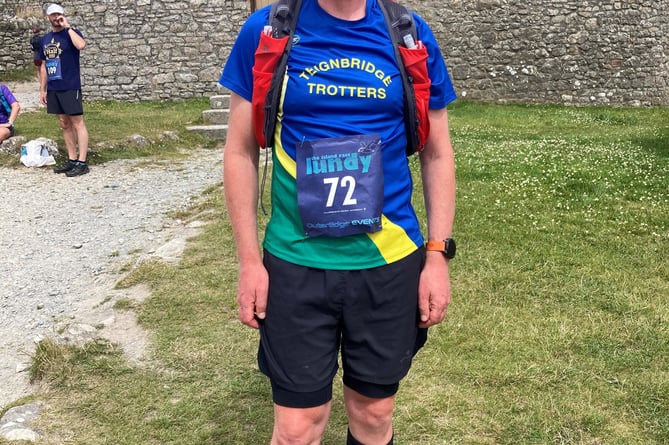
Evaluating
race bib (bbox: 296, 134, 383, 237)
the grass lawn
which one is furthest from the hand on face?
race bib (bbox: 296, 134, 383, 237)

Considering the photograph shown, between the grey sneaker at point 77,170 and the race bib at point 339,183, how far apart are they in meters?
6.68

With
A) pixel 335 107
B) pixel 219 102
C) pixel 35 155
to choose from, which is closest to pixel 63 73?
pixel 35 155

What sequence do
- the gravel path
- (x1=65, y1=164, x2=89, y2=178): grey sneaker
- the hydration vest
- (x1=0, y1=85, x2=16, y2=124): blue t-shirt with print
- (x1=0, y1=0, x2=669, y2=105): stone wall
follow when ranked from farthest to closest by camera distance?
(x1=0, y1=0, x2=669, y2=105): stone wall, (x1=0, y1=85, x2=16, y2=124): blue t-shirt with print, (x1=65, y1=164, x2=89, y2=178): grey sneaker, the gravel path, the hydration vest

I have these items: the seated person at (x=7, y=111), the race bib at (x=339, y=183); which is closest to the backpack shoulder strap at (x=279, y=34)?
the race bib at (x=339, y=183)

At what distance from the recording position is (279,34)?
1.69 metres

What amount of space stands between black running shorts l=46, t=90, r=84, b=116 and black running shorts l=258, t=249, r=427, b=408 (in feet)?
21.3

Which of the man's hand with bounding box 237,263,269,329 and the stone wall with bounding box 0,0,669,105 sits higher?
the man's hand with bounding box 237,263,269,329

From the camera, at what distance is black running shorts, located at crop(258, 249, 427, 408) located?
176 centimetres

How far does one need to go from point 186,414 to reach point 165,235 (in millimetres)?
2777

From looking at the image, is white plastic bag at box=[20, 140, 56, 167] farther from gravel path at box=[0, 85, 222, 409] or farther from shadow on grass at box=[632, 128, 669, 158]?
shadow on grass at box=[632, 128, 669, 158]

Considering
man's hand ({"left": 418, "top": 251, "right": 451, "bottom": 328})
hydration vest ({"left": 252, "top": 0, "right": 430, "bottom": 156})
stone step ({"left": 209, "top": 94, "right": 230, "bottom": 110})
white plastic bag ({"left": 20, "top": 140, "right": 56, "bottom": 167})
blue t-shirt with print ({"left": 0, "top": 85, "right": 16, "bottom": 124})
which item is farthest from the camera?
stone step ({"left": 209, "top": 94, "right": 230, "bottom": 110})

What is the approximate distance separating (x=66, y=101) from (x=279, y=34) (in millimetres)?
6589

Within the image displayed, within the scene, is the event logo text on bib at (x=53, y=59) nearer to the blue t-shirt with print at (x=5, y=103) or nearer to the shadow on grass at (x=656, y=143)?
the blue t-shirt with print at (x=5, y=103)

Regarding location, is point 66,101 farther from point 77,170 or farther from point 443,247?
point 443,247
